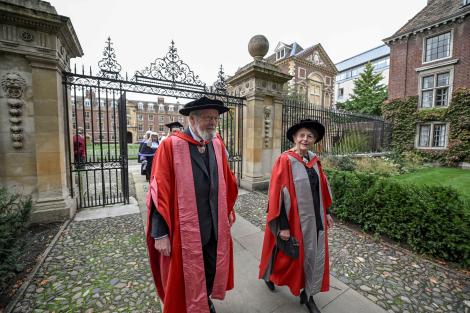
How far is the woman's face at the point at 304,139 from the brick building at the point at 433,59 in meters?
17.5

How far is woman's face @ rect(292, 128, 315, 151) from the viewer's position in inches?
94.7

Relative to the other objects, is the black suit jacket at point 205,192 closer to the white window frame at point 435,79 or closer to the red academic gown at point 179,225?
the red academic gown at point 179,225

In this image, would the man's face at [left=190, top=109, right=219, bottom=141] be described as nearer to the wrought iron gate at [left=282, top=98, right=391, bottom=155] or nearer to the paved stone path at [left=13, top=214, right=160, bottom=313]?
the paved stone path at [left=13, top=214, right=160, bottom=313]

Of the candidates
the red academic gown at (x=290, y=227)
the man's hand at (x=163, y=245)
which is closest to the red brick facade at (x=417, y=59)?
the red academic gown at (x=290, y=227)

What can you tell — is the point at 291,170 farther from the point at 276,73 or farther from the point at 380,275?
the point at 276,73

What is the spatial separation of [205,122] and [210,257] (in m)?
1.36

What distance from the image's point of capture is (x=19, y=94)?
405 centimetres

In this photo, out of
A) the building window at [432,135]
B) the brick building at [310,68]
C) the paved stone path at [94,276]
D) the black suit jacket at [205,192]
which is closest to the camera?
the black suit jacket at [205,192]

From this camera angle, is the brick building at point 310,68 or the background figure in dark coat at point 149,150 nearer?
the background figure in dark coat at point 149,150

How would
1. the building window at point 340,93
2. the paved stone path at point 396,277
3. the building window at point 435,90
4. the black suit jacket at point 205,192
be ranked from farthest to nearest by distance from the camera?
1. the building window at point 340,93
2. the building window at point 435,90
3. the paved stone path at point 396,277
4. the black suit jacket at point 205,192

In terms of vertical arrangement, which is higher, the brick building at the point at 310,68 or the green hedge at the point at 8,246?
the brick building at the point at 310,68

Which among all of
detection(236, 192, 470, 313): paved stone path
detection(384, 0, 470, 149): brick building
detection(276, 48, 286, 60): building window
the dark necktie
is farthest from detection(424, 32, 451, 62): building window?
the dark necktie

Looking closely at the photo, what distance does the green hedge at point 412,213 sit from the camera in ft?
10.6

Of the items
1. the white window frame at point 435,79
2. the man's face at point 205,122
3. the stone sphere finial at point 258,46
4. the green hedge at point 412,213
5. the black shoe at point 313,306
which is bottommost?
the black shoe at point 313,306
